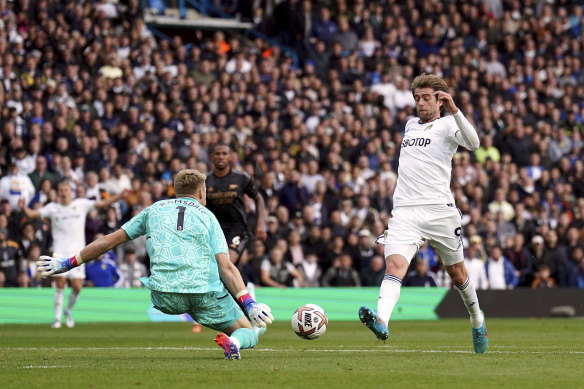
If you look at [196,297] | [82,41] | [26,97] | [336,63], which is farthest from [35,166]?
[196,297]

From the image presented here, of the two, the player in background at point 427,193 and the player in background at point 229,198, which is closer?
the player in background at point 427,193

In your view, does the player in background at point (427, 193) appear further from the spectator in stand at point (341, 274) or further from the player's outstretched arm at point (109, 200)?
the spectator in stand at point (341, 274)

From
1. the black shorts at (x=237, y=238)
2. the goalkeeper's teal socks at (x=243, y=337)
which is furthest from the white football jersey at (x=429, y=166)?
the black shorts at (x=237, y=238)

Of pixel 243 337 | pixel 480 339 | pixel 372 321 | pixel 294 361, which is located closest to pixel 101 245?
pixel 243 337

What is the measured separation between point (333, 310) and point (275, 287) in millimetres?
1274

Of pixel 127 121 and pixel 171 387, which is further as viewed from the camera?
pixel 127 121

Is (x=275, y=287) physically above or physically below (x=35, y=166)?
below

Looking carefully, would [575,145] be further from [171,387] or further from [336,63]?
[171,387]

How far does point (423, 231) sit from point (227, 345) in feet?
7.32

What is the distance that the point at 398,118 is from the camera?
89.3 feet

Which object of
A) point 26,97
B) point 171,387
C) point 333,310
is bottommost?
point 333,310

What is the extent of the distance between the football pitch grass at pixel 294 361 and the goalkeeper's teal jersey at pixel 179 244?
0.71 meters

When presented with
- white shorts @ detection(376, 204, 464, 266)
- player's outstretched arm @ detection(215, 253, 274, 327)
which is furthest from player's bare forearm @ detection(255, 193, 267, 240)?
player's outstretched arm @ detection(215, 253, 274, 327)

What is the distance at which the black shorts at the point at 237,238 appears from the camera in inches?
557
